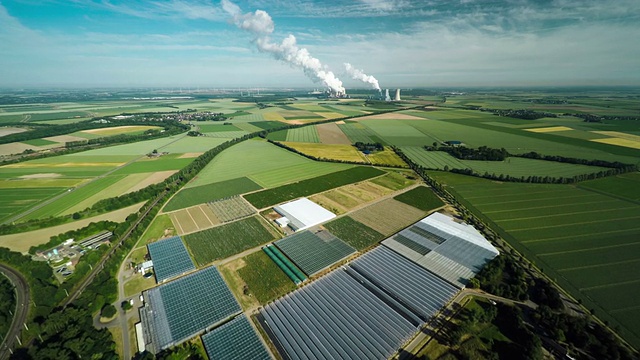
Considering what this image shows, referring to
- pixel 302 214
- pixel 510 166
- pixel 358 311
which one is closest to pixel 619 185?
pixel 510 166

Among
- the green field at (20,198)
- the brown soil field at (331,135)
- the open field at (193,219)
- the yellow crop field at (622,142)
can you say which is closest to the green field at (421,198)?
the open field at (193,219)

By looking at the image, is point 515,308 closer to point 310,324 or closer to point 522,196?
point 310,324

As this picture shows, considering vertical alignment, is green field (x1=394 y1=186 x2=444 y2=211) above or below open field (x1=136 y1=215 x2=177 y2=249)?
above

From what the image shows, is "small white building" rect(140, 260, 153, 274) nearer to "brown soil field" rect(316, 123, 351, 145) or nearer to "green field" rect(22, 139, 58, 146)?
"brown soil field" rect(316, 123, 351, 145)

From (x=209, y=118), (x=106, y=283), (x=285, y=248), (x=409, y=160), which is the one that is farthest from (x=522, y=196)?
(x=209, y=118)

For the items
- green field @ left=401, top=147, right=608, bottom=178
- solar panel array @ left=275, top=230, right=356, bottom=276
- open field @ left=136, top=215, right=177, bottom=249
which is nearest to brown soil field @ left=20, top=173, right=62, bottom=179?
open field @ left=136, top=215, right=177, bottom=249

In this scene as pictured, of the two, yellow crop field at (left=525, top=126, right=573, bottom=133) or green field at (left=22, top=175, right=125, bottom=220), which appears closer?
green field at (left=22, top=175, right=125, bottom=220)
